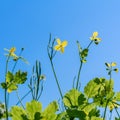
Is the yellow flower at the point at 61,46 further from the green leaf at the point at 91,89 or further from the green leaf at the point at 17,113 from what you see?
the green leaf at the point at 17,113

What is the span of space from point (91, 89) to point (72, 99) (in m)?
0.12

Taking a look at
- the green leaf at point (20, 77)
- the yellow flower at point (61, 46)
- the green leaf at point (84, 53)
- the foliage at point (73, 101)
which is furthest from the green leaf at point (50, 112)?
the yellow flower at point (61, 46)

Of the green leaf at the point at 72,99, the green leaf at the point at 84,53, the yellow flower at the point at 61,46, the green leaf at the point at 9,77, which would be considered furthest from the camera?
the yellow flower at the point at 61,46

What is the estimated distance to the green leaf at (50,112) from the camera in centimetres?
79

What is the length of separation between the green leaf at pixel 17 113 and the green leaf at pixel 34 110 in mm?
13

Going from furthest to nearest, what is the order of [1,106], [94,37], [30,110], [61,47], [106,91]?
1. [94,37]
2. [61,47]
3. [1,106]
4. [106,91]
5. [30,110]

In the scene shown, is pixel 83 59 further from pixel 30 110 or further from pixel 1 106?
pixel 30 110

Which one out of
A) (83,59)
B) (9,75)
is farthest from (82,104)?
(83,59)

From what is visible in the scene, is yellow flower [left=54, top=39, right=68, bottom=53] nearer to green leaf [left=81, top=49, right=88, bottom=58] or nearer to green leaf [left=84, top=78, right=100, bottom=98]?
green leaf [left=81, top=49, right=88, bottom=58]

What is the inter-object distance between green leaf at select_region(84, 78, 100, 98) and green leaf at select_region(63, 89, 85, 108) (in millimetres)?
79

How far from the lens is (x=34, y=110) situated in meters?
0.80

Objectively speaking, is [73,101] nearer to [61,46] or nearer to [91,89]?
[91,89]

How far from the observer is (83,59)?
5.72ft

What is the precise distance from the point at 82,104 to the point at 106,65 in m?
0.88
